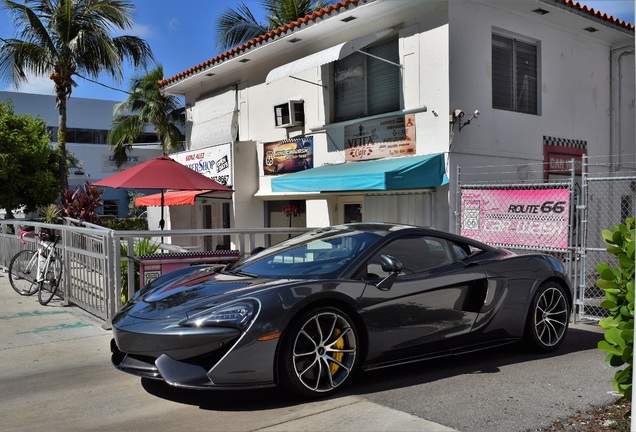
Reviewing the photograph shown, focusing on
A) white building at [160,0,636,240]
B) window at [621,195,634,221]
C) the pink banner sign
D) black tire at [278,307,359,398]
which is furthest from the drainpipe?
black tire at [278,307,359,398]

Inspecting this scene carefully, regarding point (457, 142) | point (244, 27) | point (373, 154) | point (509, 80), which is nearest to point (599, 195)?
point (509, 80)

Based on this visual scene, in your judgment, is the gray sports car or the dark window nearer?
the gray sports car

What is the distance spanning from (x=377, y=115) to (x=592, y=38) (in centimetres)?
492

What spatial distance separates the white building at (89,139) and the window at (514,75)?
95.7 feet

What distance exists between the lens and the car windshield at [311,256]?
516 centimetres

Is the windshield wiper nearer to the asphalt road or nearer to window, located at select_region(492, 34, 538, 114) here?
the asphalt road

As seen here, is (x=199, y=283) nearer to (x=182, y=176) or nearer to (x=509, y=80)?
(x=182, y=176)

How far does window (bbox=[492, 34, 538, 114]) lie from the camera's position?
11.2m

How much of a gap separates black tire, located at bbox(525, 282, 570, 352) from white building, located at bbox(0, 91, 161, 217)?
33.6m

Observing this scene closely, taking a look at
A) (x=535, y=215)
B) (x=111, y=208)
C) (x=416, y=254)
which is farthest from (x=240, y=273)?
(x=111, y=208)

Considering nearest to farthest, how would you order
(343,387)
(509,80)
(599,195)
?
1. (343,387)
2. (509,80)
3. (599,195)

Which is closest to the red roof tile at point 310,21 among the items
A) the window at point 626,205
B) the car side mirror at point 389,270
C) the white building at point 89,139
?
the window at point 626,205

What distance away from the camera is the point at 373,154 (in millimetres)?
11555

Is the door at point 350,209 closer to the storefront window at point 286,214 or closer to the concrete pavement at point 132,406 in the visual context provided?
the storefront window at point 286,214
